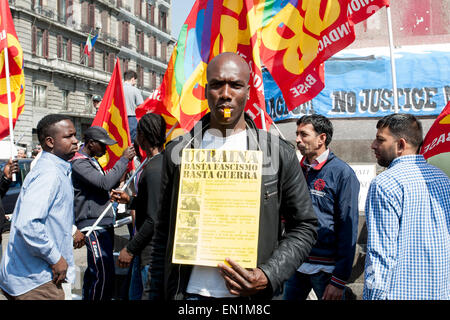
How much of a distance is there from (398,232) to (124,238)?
4691mm

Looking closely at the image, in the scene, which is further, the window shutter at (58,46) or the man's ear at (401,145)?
the window shutter at (58,46)

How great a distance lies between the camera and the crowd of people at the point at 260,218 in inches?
76.9

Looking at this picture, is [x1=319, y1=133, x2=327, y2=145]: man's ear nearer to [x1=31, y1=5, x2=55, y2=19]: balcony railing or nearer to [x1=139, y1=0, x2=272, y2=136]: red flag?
[x1=139, y1=0, x2=272, y2=136]: red flag

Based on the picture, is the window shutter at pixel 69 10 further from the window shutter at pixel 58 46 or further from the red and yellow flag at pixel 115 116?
the red and yellow flag at pixel 115 116

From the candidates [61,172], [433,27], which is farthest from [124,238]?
[433,27]

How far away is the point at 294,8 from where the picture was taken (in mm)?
4523

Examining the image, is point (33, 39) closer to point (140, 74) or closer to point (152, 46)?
point (140, 74)

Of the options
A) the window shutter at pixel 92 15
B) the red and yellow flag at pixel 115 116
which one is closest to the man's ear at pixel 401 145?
the red and yellow flag at pixel 115 116

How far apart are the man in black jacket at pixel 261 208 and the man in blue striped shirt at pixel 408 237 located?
718 millimetres

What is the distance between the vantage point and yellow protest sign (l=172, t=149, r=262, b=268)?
186 cm

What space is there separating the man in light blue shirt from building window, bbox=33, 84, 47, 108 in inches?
1319

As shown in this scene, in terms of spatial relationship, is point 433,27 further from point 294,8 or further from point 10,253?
point 10,253
